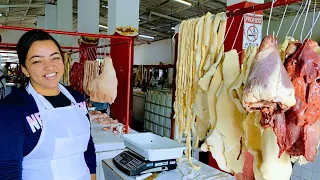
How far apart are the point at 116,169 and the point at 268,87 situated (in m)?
1.64

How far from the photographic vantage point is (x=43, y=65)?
1.50 metres

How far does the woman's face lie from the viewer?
1496 millimetres

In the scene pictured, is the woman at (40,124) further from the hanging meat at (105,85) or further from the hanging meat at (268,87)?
the hanging meat at (105,85)

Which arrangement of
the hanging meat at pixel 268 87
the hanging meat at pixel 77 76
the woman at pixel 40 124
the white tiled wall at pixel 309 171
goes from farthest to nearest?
the hanging meat at pixel 77 76 → the white tiled wall at pixel 309 171 → the woman at pixel 40 124 → the hanging meat at pixel 268 87

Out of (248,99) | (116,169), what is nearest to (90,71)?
(116,169)

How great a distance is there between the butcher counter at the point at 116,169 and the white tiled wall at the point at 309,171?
5.62 ft

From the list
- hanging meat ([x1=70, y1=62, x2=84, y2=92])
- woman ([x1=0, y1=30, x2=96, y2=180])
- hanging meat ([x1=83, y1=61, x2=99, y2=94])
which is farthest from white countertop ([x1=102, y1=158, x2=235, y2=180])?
hanging meat ([x1=70, y1=62, x2=84, y2=92])

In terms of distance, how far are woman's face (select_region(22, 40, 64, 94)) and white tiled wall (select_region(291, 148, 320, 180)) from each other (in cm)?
299

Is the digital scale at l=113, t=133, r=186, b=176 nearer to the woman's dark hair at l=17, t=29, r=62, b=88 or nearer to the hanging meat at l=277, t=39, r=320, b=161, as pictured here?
the woman's dark hair at l=17, t=29, r=62, b=88

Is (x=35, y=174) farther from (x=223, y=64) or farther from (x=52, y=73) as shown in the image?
(x=223, y=64)

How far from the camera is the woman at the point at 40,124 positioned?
1.34 metres

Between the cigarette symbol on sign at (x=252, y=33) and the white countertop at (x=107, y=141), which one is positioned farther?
the white countertop at (x=107, y=141)

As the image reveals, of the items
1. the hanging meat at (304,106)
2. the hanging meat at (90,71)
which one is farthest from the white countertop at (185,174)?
the hanging meat at (90,71)

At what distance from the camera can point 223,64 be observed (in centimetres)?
121
